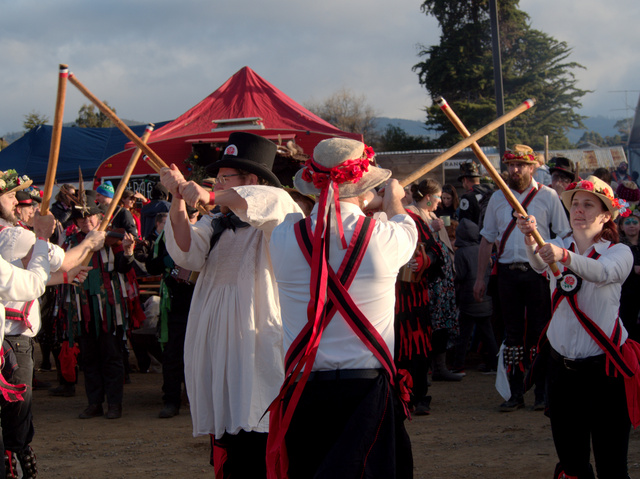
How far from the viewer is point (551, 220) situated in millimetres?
6047

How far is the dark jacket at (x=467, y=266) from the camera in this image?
7.87 m

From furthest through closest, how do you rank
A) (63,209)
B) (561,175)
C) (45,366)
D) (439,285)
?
(63,209)
(45,366)
(561,175)
(439,285)

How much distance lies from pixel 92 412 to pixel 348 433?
461cm

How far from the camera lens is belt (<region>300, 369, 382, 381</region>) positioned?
8.93 ft

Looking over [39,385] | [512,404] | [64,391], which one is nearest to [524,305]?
[512,404]

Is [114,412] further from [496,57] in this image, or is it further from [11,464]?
[496,57]

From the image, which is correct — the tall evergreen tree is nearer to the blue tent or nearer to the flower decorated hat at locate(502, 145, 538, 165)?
the blue tent

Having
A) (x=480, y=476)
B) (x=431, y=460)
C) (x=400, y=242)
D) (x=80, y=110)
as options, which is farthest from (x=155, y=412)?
(x=80, y=110)

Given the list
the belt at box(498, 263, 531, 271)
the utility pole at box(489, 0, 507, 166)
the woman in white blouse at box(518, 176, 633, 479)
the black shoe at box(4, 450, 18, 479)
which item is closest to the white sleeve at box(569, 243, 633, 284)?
the woman in white blouse at box(518, 176, 633, 479)

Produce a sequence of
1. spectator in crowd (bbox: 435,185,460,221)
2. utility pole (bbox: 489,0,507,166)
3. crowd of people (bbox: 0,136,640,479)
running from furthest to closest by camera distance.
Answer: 1. utility pole (bbox: 489,0,507,166)
2. spectator in crowd (bbox: 435,185,460,221)
3. crowd of people (bbox: 0,136,640,479)

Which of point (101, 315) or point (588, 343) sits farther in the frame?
point (101, 315)

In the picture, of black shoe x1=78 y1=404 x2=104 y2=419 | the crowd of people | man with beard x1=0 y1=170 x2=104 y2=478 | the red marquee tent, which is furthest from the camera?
the red marquee tent

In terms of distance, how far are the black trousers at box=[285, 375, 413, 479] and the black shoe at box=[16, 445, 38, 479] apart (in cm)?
247

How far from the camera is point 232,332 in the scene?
3.71 m
